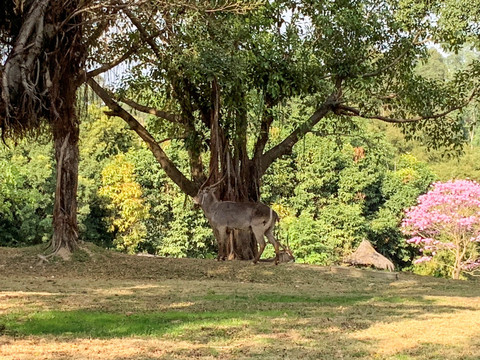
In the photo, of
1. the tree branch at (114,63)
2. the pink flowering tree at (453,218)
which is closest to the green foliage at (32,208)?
the pink flowering tree at (453,218)

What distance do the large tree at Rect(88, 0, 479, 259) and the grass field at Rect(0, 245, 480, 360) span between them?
3.04 metres

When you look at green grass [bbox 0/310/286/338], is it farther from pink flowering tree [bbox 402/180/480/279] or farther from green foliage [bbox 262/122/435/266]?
green foliage [bbox 262/122/435/266]

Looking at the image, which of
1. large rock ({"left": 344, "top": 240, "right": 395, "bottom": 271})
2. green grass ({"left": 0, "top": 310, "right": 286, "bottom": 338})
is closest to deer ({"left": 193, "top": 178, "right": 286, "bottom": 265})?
green grass ({"left": 0, "top": 310, "right": 286, "bottom": 338})

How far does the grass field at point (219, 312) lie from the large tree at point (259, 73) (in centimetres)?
304

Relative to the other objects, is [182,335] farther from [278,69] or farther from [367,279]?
[278,69]

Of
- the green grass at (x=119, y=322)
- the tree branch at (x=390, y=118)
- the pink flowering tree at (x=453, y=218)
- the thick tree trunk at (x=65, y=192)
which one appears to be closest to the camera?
the green grass at (x=119, y=322)

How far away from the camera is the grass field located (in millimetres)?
6582

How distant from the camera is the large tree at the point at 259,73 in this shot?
13.6 m

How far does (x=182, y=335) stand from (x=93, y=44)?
26.6 ft

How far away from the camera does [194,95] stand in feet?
53.0

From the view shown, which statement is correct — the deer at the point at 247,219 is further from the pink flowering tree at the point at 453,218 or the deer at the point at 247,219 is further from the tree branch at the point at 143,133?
the pink flowering tree at the point at 453,218

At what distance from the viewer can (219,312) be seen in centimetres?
898

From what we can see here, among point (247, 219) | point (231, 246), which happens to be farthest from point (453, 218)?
point (247, 219)

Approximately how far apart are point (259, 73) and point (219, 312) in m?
7.11
